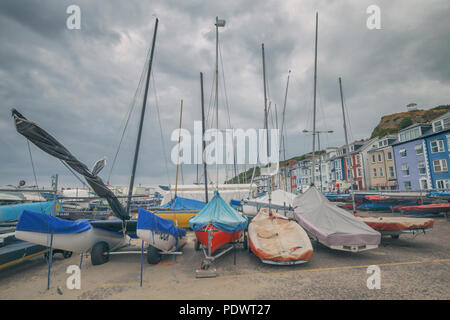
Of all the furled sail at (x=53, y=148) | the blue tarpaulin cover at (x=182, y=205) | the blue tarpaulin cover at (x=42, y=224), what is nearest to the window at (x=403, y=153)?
the blue tarpaulin cover at (x=182, y=205)

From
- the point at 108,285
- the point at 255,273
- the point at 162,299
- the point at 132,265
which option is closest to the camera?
the point at 162,299

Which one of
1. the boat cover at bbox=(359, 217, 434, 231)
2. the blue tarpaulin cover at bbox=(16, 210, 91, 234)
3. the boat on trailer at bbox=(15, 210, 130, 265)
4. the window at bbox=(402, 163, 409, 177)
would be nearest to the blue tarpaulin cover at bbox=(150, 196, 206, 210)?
the boat on trailer at bbox=(15, 210, 130, 265)

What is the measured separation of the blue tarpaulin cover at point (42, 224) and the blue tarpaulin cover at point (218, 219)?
14.0 ft

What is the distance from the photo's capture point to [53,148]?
614cm

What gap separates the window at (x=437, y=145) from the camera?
2978cm

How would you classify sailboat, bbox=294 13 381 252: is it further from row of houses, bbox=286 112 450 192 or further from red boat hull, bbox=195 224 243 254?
row of houses, bbox=286 112 450 192

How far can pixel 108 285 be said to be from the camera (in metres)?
6.47

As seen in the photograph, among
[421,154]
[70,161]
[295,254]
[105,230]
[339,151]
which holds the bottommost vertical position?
[295,254]

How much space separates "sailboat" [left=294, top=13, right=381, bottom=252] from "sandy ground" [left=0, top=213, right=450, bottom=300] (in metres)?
0.69

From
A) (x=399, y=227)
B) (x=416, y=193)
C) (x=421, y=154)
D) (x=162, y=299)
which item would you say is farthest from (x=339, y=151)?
(x=162, y=299)

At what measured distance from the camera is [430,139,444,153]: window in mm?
29781

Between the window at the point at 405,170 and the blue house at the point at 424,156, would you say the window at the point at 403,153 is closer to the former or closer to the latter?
the blue house at the point at 424,156
